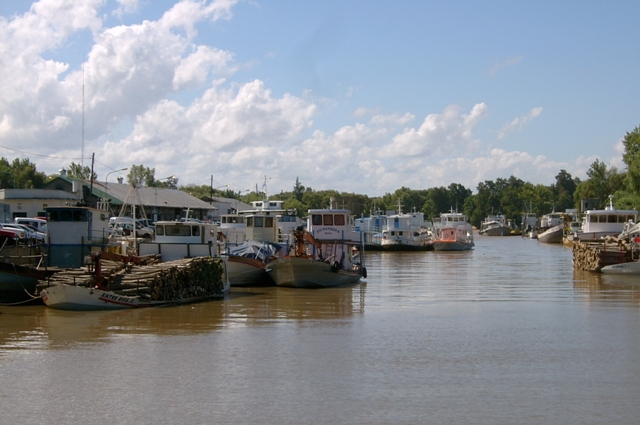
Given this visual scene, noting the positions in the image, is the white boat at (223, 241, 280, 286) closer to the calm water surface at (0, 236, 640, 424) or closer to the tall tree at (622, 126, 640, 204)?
the calm water surface at (0, 236, 640, 424)

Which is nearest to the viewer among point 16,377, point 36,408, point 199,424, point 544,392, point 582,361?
point 199,424

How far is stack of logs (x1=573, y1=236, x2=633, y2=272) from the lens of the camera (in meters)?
43.1

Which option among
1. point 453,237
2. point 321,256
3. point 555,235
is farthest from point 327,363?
point 555,235

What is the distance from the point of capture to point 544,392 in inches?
605

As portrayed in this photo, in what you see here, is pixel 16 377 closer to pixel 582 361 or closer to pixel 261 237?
pixel 582 361

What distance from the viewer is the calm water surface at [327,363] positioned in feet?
46.3

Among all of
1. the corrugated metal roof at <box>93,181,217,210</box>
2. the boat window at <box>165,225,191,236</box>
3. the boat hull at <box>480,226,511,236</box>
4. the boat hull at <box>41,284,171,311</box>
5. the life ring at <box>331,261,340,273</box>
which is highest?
the corrugated metal roof at <box>93,181,217,210</box>

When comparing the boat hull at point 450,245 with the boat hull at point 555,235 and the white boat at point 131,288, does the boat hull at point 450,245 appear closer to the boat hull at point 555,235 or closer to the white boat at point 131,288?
the boat hull at point 555,235

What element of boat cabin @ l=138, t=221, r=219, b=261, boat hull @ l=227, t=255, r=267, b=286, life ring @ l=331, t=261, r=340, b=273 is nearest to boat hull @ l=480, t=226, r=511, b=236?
life ring @ l=331, t=261, r=340, b=273

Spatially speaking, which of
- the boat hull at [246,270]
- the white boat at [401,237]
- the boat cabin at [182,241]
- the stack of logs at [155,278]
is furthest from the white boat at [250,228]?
the white boat at [401,237]

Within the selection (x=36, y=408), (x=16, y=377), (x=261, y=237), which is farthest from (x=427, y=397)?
(x=261, y=237)

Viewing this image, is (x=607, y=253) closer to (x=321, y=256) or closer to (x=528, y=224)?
(x=321, y=256)

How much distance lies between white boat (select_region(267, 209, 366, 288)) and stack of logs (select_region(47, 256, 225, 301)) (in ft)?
17.0

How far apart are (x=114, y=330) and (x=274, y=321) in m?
4.95
